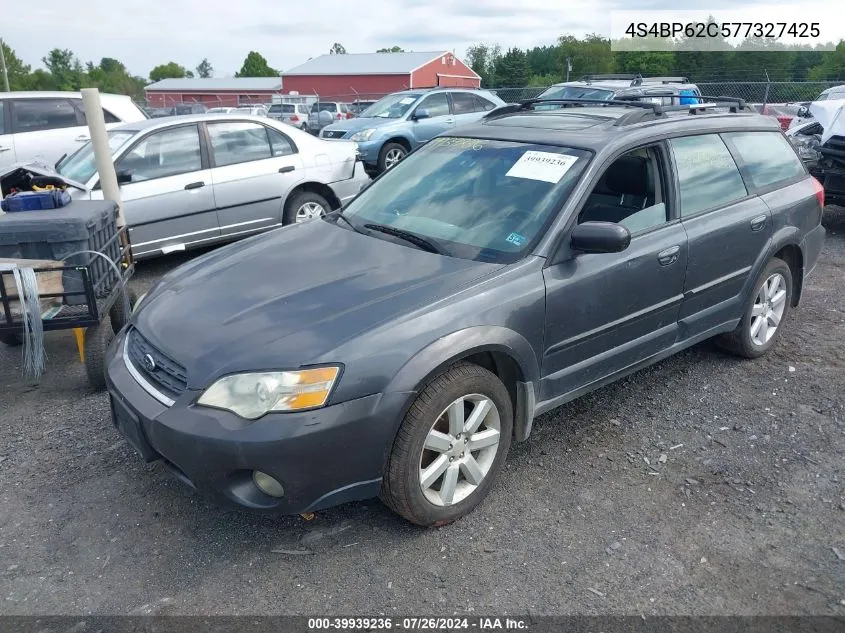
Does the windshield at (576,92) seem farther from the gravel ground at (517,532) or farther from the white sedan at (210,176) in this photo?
the gravel ground at (517,532)

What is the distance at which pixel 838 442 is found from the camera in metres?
3.71

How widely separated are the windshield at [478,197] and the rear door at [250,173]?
10.3ft

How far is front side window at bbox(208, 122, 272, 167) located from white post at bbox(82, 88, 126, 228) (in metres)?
1.82

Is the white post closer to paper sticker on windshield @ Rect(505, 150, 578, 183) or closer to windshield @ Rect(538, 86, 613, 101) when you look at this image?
paper sticker on windshield @ Rect(505, 150, 578, 183)

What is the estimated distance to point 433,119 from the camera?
13156 mm

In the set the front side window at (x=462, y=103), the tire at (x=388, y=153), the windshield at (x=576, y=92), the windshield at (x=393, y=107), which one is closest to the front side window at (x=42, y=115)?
the tire at (x=388, y=153)

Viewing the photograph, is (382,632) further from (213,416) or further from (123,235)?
(123,235)

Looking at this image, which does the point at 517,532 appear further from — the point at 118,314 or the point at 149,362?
the point at 118,314

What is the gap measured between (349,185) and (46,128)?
14.5 feet

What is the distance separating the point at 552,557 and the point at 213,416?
146 cm

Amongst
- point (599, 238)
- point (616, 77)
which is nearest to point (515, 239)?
point (599, 238)

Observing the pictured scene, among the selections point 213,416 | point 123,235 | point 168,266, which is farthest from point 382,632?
point 168,266

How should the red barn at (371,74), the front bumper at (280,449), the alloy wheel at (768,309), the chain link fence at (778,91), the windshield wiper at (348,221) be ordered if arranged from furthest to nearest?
the red barn at (371,74) → the chain link fence at (778,91) → the alloy wheel at (768,309) → the windshield wiper at (348,221) → the front bumper at (280,449)

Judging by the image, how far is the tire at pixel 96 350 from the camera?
4.16 meters
